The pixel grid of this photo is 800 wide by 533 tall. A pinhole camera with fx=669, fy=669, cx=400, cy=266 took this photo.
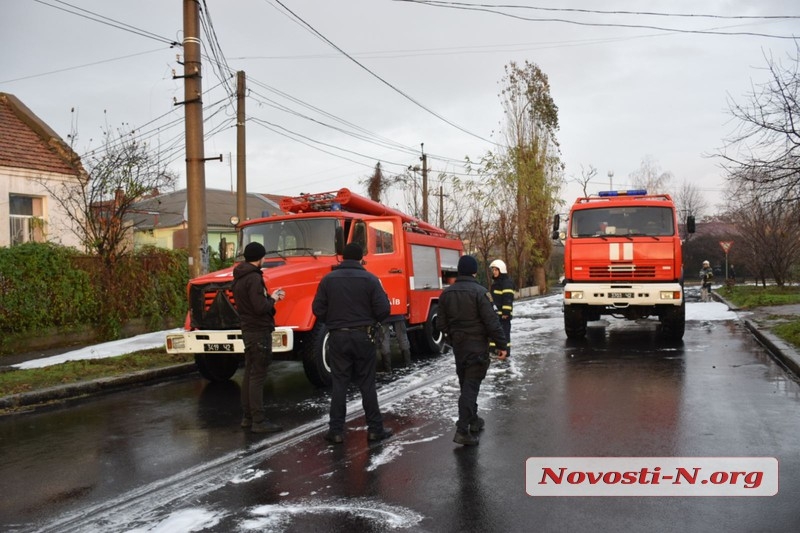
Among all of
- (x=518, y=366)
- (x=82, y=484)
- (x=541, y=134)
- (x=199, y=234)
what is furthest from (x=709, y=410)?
(x=541, y=134)

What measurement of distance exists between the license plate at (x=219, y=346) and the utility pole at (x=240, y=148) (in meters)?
9.66

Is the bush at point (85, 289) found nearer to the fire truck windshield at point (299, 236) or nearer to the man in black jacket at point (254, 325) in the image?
the fire truck windshield at point (299, 236)

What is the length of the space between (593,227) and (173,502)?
11.0 metres

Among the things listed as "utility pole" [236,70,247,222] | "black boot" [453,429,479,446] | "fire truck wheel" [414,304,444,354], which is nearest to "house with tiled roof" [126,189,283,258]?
"utility pole" [236,70,247,222]

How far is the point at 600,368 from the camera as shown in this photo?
10242 millimetres

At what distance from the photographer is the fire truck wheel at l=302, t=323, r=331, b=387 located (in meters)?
8.75

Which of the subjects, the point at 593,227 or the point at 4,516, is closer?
the point at 4,516

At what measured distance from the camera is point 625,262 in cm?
1325

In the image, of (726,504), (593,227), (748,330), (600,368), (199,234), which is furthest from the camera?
(748,330)

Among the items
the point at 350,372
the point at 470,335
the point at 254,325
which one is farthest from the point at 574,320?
the point at 254,325

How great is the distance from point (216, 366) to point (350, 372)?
4.25 m

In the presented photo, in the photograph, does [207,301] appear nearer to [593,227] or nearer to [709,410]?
[709,410]

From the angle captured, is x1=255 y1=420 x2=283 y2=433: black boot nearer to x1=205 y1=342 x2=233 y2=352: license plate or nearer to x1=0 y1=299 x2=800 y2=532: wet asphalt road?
x1=0 y1=299 x2=800 y2=532: wet asphalt road

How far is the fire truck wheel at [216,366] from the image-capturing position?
9.61m
